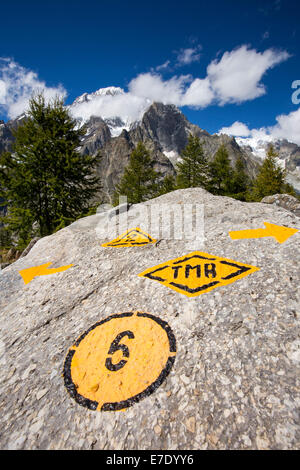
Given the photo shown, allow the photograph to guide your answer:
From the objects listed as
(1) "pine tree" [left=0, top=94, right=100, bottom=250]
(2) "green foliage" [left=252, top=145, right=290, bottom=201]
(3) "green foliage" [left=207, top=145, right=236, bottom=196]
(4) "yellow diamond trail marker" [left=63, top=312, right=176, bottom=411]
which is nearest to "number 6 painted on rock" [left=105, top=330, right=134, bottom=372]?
(4) "yellow diamond trail marker" [left=63, top=312, right=176, bottom=411]

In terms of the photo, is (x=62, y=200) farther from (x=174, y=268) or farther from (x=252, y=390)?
(x=252, y=390)

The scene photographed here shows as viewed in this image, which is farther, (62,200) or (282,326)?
(62,200)

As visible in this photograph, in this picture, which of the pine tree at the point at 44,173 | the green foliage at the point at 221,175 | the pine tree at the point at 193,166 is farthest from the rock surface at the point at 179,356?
the green foliage at the point at 221,175

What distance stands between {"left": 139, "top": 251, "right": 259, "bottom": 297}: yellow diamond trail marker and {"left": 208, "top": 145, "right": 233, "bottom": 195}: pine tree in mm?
19408

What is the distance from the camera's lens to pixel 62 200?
1199 centimetres

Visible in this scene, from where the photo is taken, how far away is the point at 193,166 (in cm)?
2188

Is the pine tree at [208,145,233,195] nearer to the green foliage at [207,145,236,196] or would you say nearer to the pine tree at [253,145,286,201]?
the green foliage at [207,145,236,196]

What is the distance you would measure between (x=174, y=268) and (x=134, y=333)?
163 cm

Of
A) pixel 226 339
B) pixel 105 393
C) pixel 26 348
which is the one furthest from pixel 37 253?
pixel 226 339

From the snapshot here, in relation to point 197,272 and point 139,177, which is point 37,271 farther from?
point 139,177

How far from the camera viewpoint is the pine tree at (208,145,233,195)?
A: 21.9 m

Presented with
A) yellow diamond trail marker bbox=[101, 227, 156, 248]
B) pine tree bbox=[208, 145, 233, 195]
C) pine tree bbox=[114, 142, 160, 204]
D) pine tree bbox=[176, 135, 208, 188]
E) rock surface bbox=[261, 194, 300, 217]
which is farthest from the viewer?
pine tree bbox=[208, 145, 233, 195]

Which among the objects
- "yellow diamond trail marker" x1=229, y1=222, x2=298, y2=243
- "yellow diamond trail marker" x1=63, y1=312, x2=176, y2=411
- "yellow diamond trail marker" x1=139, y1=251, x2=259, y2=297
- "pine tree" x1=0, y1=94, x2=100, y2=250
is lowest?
"yellow diamond trail marker" x1=63, y1=312, x2=176, y2=411

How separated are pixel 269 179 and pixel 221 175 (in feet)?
24.7
